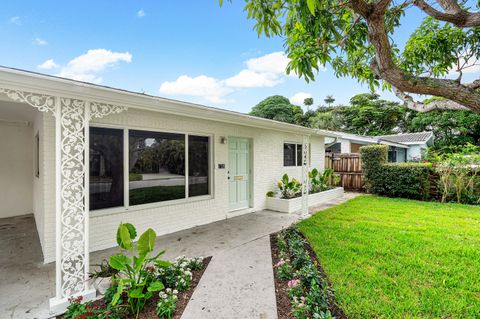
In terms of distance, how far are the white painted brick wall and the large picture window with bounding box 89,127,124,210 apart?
7.5 inches

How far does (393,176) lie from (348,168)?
7.59ft

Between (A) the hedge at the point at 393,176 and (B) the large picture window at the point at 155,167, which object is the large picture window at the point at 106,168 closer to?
(B) the large picture window at the point at 155,167

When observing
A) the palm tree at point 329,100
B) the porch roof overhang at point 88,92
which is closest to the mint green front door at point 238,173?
the porch roof overhang at point 88,92

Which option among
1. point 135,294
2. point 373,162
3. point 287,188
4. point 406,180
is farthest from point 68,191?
point 406,180

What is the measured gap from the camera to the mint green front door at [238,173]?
682cm

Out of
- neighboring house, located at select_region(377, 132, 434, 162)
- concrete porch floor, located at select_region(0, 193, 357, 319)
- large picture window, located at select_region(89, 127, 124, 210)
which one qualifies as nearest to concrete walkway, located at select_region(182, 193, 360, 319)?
concrete porch floor, located at select_region(0, 193, 357, 319)

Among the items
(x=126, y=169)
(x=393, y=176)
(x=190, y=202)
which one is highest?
(x=126, y=169)

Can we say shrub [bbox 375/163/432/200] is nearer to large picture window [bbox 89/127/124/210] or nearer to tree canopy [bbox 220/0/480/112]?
tree canopy [bbox 220/0/480/112]

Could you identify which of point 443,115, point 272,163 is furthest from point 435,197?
point 443,115

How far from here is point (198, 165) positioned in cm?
594

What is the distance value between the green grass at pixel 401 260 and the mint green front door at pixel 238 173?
6.41 ft

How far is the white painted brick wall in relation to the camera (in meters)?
3.88

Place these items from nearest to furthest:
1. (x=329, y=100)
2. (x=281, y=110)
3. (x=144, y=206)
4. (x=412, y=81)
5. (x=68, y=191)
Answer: (x=412, y=81)
(x=68, y=191)
(x=144, y=206)
(x=281, y=110)
(x=329, y=100)

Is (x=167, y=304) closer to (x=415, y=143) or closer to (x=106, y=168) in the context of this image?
(x=106, y=168)
